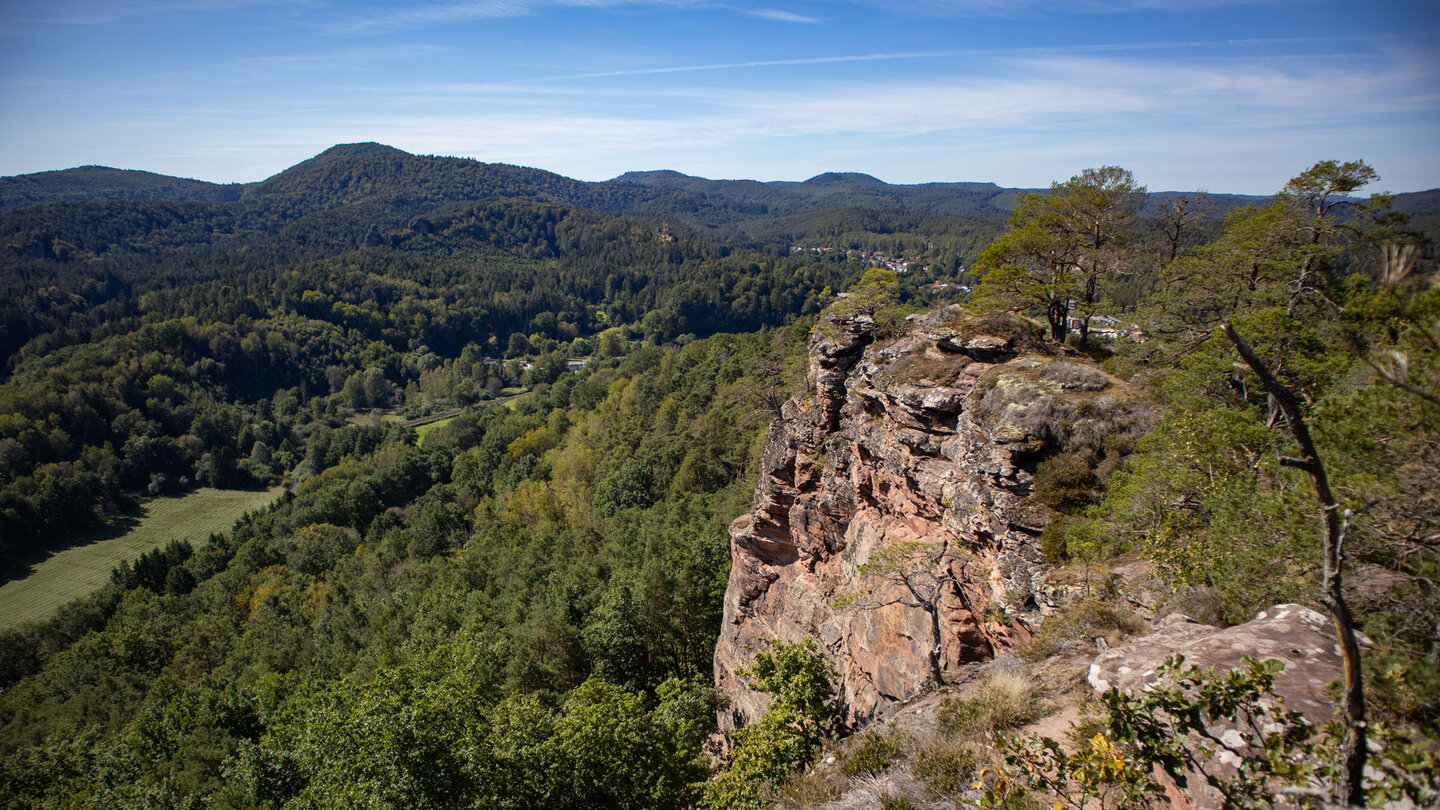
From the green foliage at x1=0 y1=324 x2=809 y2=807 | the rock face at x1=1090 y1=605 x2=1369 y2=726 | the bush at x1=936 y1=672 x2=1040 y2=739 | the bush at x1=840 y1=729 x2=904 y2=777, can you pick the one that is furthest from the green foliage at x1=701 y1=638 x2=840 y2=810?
the rock face at x1=1090 y1=605 x2=1369 y2=726

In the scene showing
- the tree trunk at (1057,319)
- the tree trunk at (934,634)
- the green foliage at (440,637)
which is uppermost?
the tree trunk at (1057,319)

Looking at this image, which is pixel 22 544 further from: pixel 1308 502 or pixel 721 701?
pixel 1308 502

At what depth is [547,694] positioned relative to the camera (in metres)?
32.5

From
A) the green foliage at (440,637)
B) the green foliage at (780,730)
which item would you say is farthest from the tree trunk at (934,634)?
the green foliage at (440,637)

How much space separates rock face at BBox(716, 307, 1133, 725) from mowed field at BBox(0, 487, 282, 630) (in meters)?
99.7

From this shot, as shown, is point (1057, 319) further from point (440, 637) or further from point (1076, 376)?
point (440, 637)

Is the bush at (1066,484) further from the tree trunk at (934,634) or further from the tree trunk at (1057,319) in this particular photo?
the tree trunk at (1057,319)

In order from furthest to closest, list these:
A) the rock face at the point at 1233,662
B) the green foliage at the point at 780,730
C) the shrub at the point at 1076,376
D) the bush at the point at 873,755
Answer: the shrub at the point at 1076,376
the green foliage at the point at 780,730
the bush at the point at 873,755
the rock face at the point at 1233,662

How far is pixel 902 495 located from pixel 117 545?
127 metres

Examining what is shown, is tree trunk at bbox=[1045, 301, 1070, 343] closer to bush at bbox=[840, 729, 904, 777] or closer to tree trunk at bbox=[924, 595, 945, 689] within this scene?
tree trunk at bbox=[924, 595, 945, 689]

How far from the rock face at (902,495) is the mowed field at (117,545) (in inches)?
3927

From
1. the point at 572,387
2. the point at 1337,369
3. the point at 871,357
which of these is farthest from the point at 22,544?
the point at 1337,369

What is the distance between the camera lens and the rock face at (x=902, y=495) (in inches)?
678

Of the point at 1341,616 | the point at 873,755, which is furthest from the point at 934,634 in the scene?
the point at 1341,616
